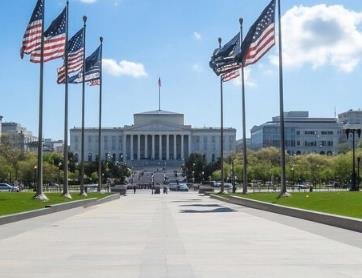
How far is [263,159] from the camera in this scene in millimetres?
144500

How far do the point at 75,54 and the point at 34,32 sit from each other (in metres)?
8.30

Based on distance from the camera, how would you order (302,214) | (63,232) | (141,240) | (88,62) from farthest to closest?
(88,62), (302,214), (63,232), (141,240)

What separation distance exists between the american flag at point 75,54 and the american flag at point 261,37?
37.6 feet

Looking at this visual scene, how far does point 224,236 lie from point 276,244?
2.80 metres

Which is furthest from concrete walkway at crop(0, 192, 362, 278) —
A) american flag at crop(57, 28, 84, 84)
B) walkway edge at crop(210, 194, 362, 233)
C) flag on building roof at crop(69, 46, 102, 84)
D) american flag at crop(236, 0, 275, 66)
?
flag on building roof at crop(69, 46, 102, 84)

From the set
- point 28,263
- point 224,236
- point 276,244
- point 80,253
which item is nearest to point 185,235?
point 224,236

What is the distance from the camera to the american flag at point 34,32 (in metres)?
34.3

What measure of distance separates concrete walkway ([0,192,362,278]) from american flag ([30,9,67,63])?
16.1 m

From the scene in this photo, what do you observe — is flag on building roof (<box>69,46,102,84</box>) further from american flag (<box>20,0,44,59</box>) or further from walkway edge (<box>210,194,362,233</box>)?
walkway edge (<box>210,194,362,233</box>)

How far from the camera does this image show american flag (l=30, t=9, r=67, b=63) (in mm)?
37062

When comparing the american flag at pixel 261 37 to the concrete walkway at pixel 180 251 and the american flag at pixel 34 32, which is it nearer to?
the american flag at pixel 34 32

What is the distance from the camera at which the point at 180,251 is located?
48.8 ft

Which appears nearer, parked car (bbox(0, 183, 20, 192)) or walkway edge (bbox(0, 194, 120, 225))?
walkway edge (bbox(0, 194, 120, 225))

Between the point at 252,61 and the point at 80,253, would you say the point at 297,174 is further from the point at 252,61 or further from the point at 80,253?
the point at 80,253
